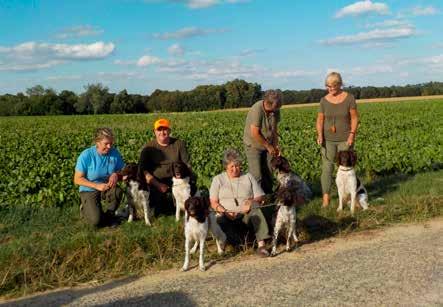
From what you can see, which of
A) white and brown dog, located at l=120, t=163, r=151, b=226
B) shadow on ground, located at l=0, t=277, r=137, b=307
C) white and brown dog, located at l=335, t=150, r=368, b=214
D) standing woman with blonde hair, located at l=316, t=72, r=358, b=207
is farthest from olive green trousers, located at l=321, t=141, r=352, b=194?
shadow on ground, located at l=0, t=277, r=137, b=307

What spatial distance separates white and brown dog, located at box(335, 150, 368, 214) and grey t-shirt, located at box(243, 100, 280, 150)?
1129mm

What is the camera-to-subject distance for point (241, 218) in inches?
255

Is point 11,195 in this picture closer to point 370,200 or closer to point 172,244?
point 172,244

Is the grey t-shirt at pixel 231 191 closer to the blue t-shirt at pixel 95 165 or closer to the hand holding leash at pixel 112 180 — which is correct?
the hand holding leash at pixel 112 180

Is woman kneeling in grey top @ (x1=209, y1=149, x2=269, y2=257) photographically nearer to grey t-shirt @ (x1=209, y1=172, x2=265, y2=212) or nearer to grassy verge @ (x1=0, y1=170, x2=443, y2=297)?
grey t-shirt @ (x1=209, y1=172, x2=265, y2=212)

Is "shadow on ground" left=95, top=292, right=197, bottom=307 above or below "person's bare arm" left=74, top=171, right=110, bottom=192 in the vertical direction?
below

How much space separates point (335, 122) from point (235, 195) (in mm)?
2565

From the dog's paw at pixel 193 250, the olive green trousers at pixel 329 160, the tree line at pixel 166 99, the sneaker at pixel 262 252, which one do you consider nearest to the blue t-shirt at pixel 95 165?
the dog's paw at pixel 193 250

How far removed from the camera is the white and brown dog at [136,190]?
730 centimetres

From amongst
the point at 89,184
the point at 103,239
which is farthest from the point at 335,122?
the point at 103,239

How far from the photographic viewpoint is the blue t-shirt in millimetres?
7230

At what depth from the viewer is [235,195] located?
6398mm

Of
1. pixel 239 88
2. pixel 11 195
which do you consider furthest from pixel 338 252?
pixel 239 88

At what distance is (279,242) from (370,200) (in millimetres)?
2754
